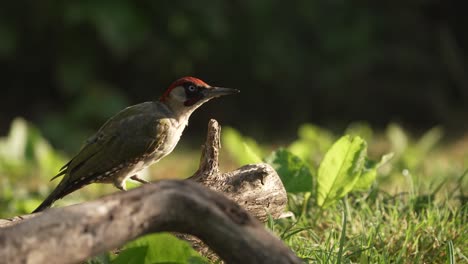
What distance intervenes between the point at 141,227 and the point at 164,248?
34cm

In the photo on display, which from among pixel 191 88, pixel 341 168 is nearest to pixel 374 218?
pixel 341 168

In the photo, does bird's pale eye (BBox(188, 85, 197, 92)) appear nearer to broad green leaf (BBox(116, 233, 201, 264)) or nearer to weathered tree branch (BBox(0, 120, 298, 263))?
broad green leaf (BBox(116, 233, 201, 264))

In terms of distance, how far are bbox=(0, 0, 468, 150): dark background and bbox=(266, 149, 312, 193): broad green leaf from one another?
4539mm

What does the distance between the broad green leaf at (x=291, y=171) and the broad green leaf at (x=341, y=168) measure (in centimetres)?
6

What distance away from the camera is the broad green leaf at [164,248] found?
2.24 m

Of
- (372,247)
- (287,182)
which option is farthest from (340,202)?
(372,247)

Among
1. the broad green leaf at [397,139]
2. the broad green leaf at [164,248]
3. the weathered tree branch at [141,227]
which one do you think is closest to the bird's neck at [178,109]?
the broad green leaf at [164,248]

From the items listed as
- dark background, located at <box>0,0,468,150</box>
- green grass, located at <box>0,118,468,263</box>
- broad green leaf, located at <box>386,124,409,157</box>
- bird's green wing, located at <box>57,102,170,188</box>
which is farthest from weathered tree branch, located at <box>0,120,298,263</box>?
dark background, located at <box>0,0,468,150</box>

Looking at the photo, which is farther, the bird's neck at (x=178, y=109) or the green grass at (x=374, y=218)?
the bird's neck at (x=178, y=109)

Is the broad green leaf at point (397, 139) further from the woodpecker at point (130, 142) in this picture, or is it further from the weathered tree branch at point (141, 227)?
the weathered tree branch at point (141, 227)

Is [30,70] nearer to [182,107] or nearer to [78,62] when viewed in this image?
[78,62]

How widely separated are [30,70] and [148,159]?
5560 mm

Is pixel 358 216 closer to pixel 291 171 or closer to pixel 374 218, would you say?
pixel 374 218

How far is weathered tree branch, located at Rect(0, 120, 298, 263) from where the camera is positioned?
180cm
